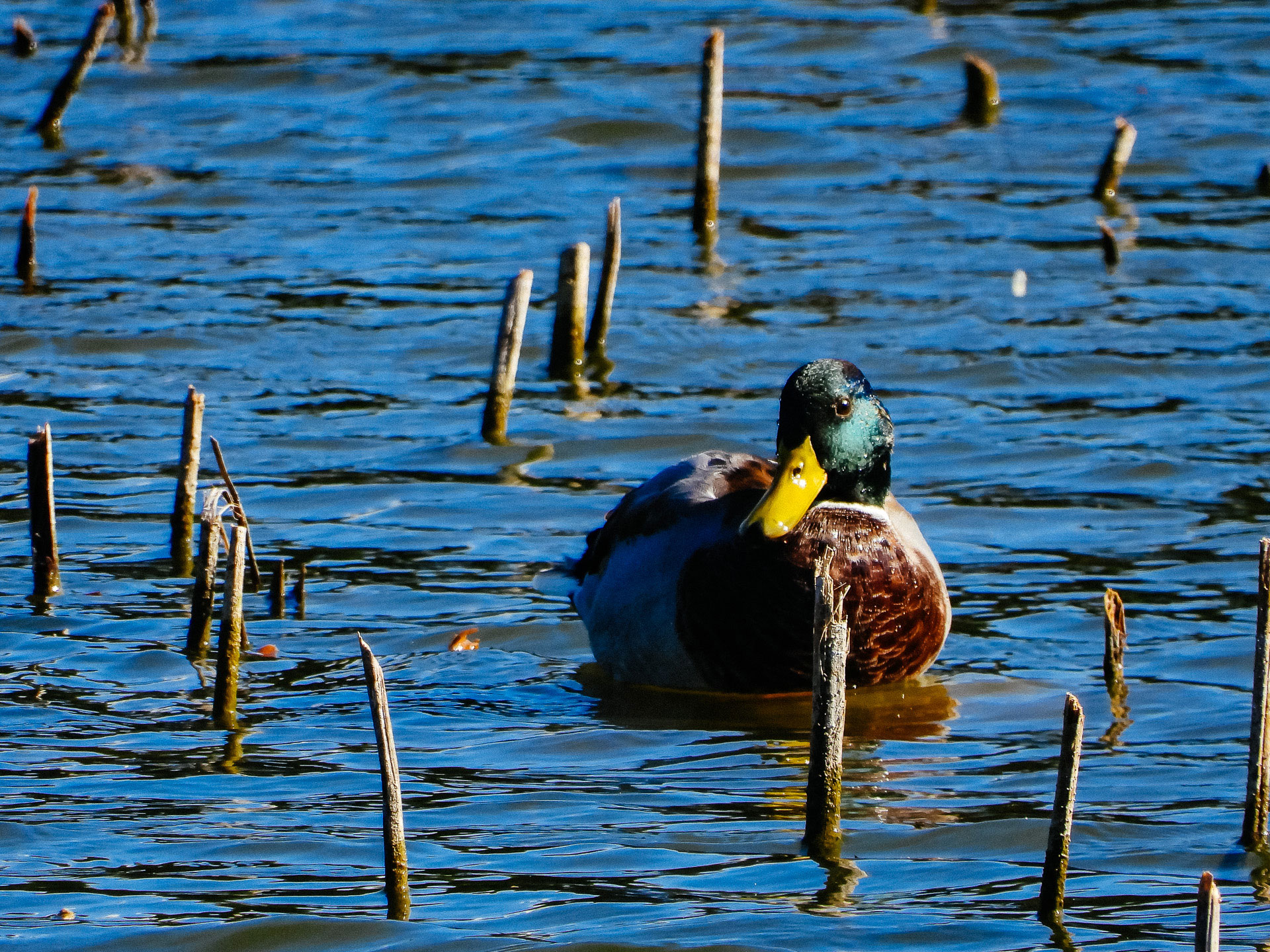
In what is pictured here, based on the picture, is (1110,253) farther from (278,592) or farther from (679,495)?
(278,592)

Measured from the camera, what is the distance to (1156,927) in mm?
4207

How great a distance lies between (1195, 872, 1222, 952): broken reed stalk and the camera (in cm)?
321

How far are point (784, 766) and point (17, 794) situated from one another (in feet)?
6.21

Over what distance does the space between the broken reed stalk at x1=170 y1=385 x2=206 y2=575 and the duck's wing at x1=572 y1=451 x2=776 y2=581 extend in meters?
1.28

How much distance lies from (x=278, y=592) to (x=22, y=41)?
9.39 meters

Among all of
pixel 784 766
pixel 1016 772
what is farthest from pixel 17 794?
pixel 1016 772

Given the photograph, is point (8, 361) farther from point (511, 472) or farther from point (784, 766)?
point (784, 766)

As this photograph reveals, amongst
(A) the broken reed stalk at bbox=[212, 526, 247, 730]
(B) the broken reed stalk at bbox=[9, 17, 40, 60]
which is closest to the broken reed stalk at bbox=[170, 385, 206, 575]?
(A) the broken reed stalk at bbox=[212, 526, 247, 730]

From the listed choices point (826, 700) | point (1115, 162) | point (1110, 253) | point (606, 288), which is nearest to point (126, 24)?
point (606, 288)

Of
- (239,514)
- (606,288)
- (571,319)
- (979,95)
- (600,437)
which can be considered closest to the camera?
(239,514)

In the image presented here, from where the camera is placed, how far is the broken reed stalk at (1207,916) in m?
3.21

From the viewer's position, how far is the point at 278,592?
22.0 ft

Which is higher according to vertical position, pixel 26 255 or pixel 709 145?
pixel 709 145

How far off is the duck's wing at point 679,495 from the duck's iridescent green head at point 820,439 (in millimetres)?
227
